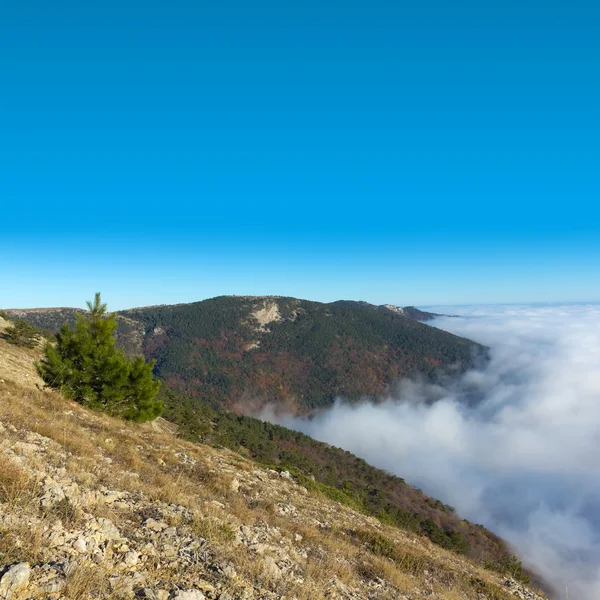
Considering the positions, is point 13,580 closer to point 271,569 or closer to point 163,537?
point 163,537

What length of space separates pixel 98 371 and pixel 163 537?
16.1 metres

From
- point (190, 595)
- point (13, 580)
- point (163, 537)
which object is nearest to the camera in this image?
point (13, 580)

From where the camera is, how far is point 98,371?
19.4 m

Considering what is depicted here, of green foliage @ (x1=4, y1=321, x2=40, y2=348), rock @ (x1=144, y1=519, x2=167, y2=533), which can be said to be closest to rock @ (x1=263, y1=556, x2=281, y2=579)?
rock @ (x1=144, y1=519, x2=167, y2=533)

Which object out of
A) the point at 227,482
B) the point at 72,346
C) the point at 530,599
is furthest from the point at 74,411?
the point at 530,599

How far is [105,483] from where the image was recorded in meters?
7.91

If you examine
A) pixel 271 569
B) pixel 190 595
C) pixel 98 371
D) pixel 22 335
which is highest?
pixel 22 335

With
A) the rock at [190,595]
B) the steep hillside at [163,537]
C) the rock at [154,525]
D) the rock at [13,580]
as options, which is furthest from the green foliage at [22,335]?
the rock at [190,595]

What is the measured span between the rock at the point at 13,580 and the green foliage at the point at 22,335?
1376 inches

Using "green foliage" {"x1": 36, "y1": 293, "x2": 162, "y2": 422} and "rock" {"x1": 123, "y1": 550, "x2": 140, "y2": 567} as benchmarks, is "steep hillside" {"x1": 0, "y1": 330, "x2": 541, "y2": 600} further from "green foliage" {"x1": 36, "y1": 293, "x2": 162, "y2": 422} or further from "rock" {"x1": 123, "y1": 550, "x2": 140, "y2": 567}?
"green foliage" {"x1": 36, "y1": 293, "x2": 162, "y2": 422}

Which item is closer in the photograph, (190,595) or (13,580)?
(13,580)

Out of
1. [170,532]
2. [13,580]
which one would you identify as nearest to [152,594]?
[13,580]

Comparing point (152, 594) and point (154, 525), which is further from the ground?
point (152, 594)

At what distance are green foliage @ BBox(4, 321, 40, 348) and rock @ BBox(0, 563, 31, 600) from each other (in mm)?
34944
